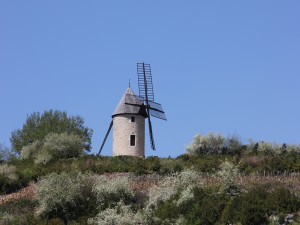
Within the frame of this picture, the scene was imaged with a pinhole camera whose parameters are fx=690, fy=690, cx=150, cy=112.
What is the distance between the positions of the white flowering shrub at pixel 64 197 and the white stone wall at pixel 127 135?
21798 mm

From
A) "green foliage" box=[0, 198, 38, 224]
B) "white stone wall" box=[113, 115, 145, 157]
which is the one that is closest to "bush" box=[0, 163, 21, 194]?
"green foliage" box=[0, 198, 38, 224]

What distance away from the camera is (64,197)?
104 ft

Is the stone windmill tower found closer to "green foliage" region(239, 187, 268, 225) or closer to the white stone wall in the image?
the white stone wall

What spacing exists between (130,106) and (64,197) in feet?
81.3

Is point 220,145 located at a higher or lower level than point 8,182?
higher

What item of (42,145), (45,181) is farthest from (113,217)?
(42,145)

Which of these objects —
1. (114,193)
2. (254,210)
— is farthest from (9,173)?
(254,210)

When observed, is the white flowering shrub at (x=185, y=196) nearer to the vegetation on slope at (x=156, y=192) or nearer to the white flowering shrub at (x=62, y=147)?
the vegetation on slope at (x=156, y=192)

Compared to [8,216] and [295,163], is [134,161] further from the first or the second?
[8,216]

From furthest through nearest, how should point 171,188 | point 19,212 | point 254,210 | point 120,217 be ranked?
point 19,212
point 171,188
point 120,217
point 254,210

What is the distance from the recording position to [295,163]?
3875 cm

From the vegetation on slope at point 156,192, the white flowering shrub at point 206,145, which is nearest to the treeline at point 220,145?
the white flowering shrub at point 206,145

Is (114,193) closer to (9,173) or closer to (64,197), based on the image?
(64,197)

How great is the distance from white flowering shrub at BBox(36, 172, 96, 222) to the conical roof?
75.7ft
